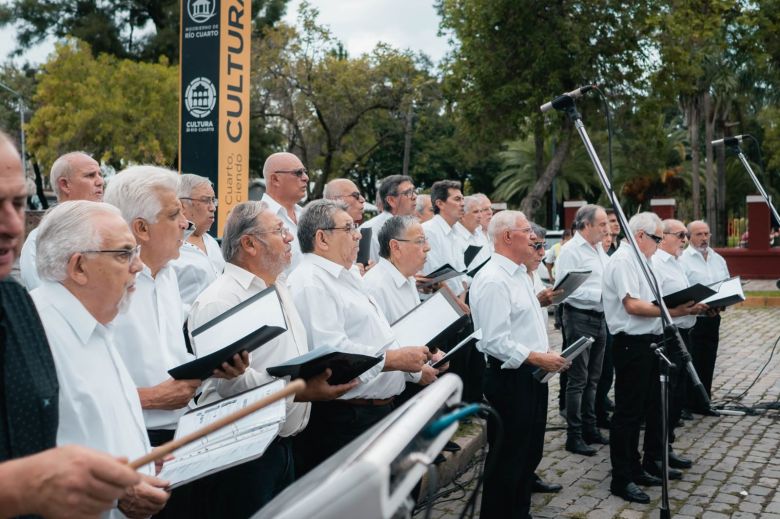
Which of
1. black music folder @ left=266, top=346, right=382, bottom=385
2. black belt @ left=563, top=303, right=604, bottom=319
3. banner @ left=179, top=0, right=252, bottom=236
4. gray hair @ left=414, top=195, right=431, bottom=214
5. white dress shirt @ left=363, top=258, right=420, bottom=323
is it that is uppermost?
banner @ left=179, top=0, right=252, bottom=236

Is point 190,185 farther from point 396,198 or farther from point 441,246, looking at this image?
point 441,246

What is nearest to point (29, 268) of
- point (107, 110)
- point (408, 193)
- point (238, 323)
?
point (238, 323)

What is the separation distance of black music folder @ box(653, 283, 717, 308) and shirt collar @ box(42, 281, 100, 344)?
4.44 m

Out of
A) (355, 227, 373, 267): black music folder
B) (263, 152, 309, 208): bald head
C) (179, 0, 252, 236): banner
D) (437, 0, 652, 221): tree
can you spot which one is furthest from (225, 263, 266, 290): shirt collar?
(437, 0, 652, 221): tree

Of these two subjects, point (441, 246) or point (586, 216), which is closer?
point (441, 246)

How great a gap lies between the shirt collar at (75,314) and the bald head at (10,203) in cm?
64

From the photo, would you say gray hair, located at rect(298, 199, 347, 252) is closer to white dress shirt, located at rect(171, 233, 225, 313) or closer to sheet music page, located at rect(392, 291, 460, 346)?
sheet music page, located at rect(392, 291, 460, 346)

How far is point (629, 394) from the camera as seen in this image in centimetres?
570

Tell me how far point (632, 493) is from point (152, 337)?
392 cm

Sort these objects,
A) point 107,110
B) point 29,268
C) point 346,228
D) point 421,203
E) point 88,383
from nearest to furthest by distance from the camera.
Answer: point 88,383 → point 29,268 → point 346,228 → point 421,203 → point 107,110

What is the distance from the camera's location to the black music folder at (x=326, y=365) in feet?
9.99

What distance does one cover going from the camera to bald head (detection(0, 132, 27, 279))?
1654 mm

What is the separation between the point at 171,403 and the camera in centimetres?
286

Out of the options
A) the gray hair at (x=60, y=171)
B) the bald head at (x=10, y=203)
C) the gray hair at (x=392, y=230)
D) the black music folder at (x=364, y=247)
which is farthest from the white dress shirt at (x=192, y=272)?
the bald head at (x=10, y=203)
